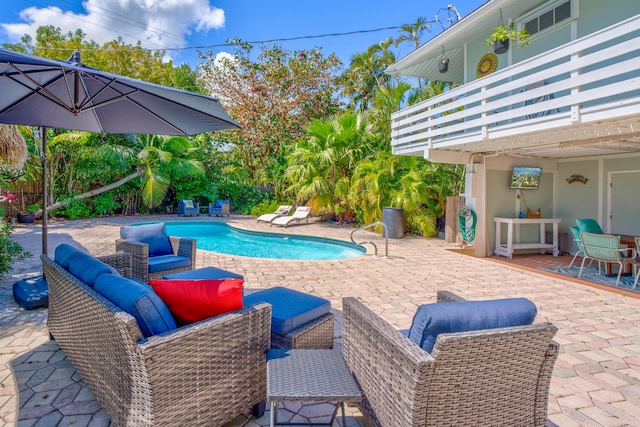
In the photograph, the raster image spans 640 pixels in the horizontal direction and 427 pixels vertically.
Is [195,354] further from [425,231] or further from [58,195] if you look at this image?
[58,195]

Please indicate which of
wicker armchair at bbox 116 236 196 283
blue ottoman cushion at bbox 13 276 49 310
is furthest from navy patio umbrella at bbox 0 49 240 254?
wicker armchair at bbox 116 236 196 283

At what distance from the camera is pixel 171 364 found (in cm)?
189

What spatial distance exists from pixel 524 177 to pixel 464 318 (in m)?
8.42

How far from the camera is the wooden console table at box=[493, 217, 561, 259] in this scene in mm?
8641

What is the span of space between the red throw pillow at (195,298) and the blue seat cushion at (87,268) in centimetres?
60

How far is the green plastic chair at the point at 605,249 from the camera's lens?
19.4 feet

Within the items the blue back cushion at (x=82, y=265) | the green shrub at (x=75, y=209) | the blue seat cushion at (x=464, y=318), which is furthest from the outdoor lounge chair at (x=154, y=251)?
the green shrub at (x=75, y=209)

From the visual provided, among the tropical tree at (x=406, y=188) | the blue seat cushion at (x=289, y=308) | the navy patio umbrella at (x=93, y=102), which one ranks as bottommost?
the blue seat cushion at (x=289, y=308)

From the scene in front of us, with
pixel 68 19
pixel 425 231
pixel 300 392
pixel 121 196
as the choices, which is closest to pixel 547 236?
pixel 425 231

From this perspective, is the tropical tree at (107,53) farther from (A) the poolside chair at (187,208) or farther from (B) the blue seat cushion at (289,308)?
(B) the blue seat cushion at (289,308)

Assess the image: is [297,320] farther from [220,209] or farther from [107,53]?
[107,53]

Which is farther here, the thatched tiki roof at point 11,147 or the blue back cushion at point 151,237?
the thatched tiki roof at point 11,147

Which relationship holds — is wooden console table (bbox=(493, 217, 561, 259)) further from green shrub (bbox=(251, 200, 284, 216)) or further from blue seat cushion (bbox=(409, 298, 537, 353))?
green shrub (bbox=(251, 200, 284, 216))

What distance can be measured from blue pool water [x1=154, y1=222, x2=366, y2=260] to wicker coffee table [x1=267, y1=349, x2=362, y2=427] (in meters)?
7.23
